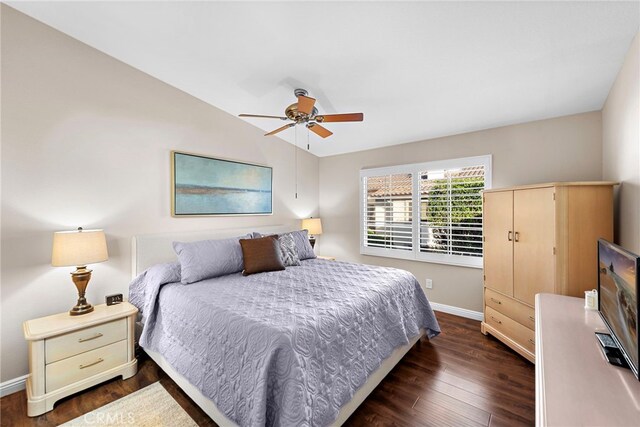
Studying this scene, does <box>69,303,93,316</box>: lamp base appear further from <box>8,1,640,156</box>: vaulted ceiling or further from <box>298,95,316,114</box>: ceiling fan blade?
<box>298,95,316,114</box>: ceiling fan blade

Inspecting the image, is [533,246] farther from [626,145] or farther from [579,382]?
[579,382]

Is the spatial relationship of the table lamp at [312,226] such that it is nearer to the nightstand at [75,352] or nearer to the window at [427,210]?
the window at [427,210]

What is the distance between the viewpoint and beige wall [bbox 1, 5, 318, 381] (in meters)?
2.07

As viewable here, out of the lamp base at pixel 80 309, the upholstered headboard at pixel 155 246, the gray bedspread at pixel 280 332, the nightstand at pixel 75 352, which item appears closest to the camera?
the gray bedspread at pixel 280 332

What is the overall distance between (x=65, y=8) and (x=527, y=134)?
4390mm

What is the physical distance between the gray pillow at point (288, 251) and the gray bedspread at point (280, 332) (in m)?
0.36

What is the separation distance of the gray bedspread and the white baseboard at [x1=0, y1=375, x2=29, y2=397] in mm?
853

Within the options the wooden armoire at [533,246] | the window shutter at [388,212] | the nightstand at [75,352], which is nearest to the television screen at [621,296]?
the wooden armoire at [533,246]

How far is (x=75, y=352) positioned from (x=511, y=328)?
3.72m

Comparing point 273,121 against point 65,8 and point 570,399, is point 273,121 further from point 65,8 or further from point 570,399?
point 570,399

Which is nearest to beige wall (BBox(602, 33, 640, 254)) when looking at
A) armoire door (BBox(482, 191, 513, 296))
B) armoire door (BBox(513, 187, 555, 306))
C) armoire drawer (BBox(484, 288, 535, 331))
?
armoire door (BBox(513, 187, 555, 306))

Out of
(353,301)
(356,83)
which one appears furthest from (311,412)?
(356,83)

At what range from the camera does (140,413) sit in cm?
184

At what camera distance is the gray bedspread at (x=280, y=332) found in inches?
53.1
